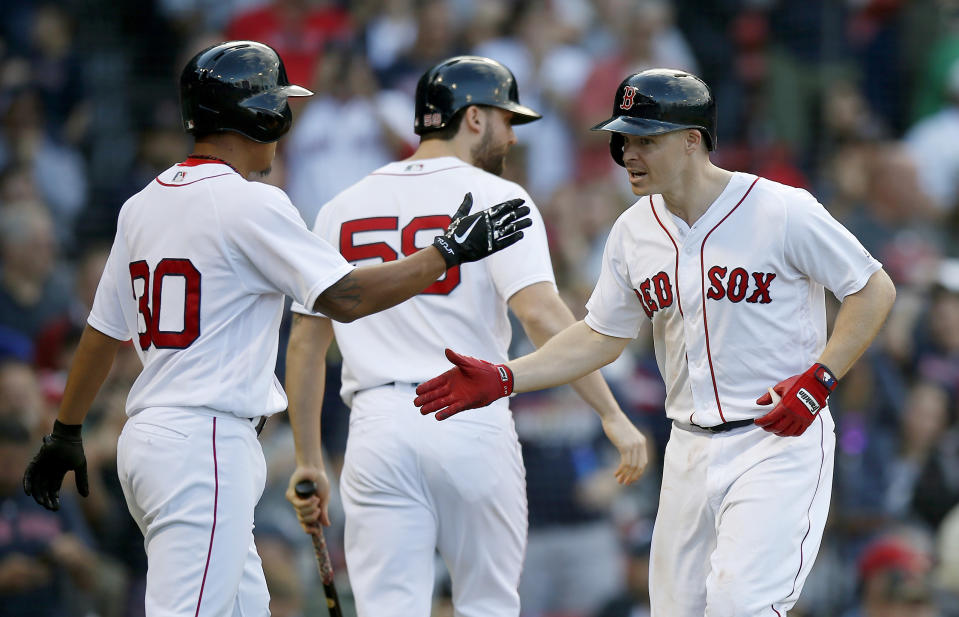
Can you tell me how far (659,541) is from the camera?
14.1 feet

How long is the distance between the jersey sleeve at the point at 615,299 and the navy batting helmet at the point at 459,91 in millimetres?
840

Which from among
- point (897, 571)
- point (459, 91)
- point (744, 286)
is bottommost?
point (897, 571)

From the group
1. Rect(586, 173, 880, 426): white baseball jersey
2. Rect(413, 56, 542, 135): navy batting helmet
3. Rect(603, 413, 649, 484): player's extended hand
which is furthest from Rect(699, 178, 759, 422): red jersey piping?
Rect(413, 56, 542, 135): navy batting helmet

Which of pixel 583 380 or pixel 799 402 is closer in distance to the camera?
pixel 799 402

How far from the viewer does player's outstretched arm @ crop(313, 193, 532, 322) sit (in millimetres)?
3846

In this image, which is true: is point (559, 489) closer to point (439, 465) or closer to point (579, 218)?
point (579, 218)

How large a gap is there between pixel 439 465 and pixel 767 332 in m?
1.21

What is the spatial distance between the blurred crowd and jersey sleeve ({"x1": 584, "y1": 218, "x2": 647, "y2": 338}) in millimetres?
2771

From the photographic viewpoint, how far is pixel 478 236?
390 centimetres

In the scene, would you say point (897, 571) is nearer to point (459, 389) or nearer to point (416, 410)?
point (416, 410)

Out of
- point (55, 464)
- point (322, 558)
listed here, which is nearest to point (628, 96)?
point (322, 558)

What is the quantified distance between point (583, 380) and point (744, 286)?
85cm

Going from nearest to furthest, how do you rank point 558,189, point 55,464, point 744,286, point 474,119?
1. point 744,286
2. point 55,464
3. point 474,119
4. point 558,189

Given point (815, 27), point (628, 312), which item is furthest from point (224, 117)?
point (815, 27)
